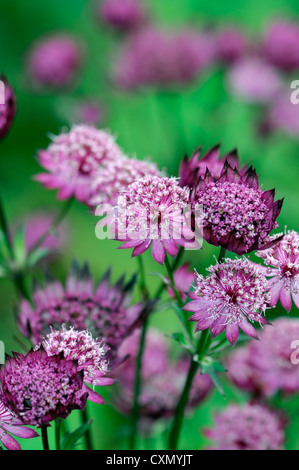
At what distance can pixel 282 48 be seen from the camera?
149cm

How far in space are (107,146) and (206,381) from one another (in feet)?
1.12

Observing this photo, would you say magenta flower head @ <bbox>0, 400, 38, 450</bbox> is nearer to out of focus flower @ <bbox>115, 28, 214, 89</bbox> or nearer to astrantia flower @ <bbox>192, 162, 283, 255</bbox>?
astrantia flower @ <bbox>192, 162, 283, 255</bbox>

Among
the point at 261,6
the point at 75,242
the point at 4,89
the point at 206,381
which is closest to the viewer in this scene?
the point at 4,89

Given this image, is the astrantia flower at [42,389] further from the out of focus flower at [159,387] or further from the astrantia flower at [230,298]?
the out of focus flower at [159,387]

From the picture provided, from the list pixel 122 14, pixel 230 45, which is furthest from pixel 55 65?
pixel 230 45

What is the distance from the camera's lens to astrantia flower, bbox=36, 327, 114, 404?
0.50 metres

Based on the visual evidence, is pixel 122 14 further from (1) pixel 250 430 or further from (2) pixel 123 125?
(1) pixel 250 430

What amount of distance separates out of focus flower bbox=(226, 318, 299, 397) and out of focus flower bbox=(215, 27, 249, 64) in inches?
33.6

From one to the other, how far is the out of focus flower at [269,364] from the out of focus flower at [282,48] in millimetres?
Result: 883

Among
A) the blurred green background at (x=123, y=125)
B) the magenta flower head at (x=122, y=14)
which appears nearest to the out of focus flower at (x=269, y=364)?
the blurred green background at (x=123, y=125)
